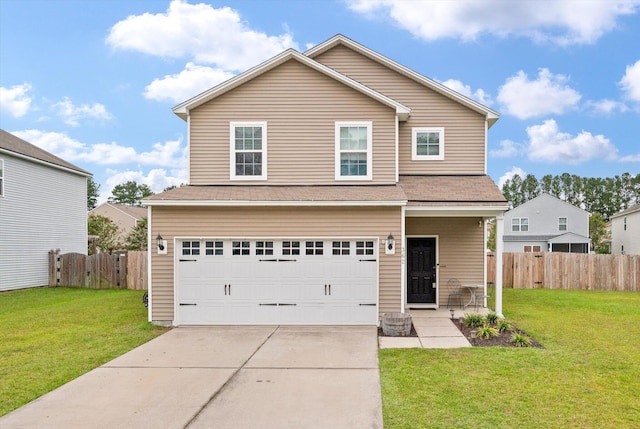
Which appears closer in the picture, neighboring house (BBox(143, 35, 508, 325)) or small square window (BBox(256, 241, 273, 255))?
neighboring house (BBox(143, 35, 508, 325))

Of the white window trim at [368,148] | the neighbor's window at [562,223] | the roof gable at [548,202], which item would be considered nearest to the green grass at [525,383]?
the white window trim at [368,148]

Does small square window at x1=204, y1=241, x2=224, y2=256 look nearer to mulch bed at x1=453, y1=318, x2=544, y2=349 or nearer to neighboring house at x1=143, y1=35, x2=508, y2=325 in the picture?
neighboring house at x1=143, y1=35, x2=508, y2=325

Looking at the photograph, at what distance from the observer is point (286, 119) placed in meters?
11.4

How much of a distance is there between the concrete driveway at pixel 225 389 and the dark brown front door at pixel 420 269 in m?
4.23

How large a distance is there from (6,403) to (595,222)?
4888cm

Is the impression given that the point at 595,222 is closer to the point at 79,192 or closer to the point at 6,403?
the point at 79,192

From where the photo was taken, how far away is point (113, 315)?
11.4 metres

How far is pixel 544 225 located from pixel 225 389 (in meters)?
35.5

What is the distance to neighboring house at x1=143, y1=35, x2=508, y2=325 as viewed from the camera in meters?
10.0

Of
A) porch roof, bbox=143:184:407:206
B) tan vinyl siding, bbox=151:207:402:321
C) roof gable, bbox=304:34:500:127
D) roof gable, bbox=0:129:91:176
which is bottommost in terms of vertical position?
tan vinyl siding, bbox=151:207:402:321

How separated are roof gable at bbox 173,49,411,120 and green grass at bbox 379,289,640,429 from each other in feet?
21.6

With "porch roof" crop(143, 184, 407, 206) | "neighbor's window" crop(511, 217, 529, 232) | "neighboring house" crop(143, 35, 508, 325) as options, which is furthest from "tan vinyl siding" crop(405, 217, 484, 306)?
"neighbor's window" crop(511, 217, 529, 232)

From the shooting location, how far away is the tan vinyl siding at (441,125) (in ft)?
41.5

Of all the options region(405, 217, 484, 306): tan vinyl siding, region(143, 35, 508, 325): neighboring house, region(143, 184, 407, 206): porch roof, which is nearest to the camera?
region(143, 184, 407, 206): porch roof
